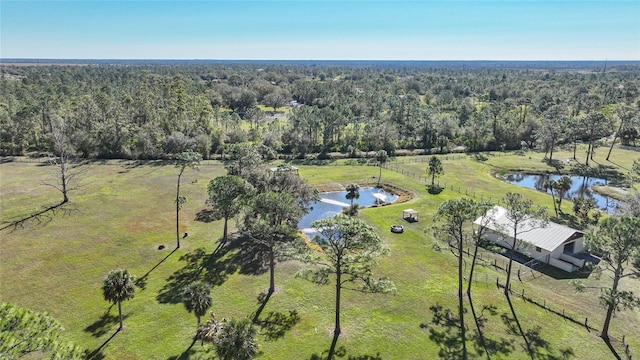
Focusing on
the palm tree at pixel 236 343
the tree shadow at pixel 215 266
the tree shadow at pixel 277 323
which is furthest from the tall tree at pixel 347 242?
the tree shadow at pixel 215 266

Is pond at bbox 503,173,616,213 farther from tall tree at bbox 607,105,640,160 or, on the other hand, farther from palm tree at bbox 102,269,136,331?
palm tree at bbox 102,269,136,331

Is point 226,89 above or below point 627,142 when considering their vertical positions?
above

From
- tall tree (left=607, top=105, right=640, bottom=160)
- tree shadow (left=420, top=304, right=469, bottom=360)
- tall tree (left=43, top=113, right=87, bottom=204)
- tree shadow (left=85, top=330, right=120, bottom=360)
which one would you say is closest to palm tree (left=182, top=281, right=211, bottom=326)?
tree shadow (left=85, top=330, right=120, bottom=360)

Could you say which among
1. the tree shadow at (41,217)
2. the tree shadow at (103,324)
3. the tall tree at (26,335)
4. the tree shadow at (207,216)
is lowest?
the tree shadow at (103,324)

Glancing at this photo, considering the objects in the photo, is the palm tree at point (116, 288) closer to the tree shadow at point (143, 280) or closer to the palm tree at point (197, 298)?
the palm tree at point (197, 298)

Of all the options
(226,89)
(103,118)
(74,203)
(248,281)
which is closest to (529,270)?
(248,281)

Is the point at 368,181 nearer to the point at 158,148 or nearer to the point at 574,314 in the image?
the point at 574,314
